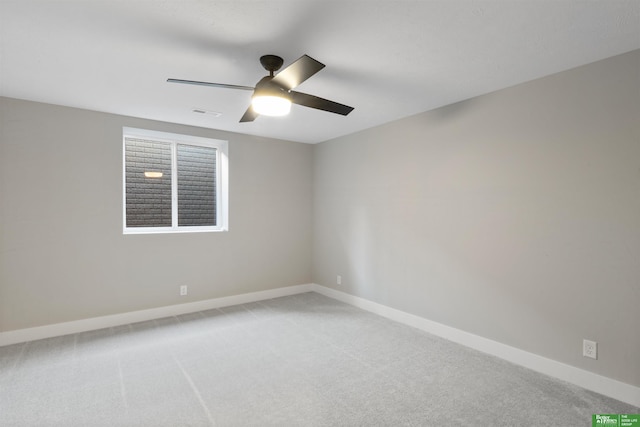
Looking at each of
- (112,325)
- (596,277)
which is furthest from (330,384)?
(112,325)

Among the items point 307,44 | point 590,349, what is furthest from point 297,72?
point 590,349

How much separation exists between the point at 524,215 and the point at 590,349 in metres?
1.09

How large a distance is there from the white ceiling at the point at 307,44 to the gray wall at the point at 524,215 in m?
0.30

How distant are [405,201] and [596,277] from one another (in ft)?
6.05

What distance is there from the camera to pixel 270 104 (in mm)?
2176

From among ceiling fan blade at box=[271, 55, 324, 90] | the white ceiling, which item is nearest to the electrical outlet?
the white ceiling

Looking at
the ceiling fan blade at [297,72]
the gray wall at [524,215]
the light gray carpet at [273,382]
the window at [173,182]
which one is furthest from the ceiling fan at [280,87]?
the window at [173,182]

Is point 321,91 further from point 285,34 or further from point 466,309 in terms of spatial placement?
point 466,309

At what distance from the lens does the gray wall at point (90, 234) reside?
3.12m

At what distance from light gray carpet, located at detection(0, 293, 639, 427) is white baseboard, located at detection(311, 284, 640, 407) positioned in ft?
0.27

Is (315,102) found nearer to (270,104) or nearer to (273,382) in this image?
(270,104)

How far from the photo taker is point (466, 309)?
3160mm

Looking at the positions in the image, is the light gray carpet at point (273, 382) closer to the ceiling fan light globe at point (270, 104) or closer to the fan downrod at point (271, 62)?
the ceiling fan light globe at point (270, 104)

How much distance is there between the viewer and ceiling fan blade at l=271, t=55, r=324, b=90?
178 centimetres
